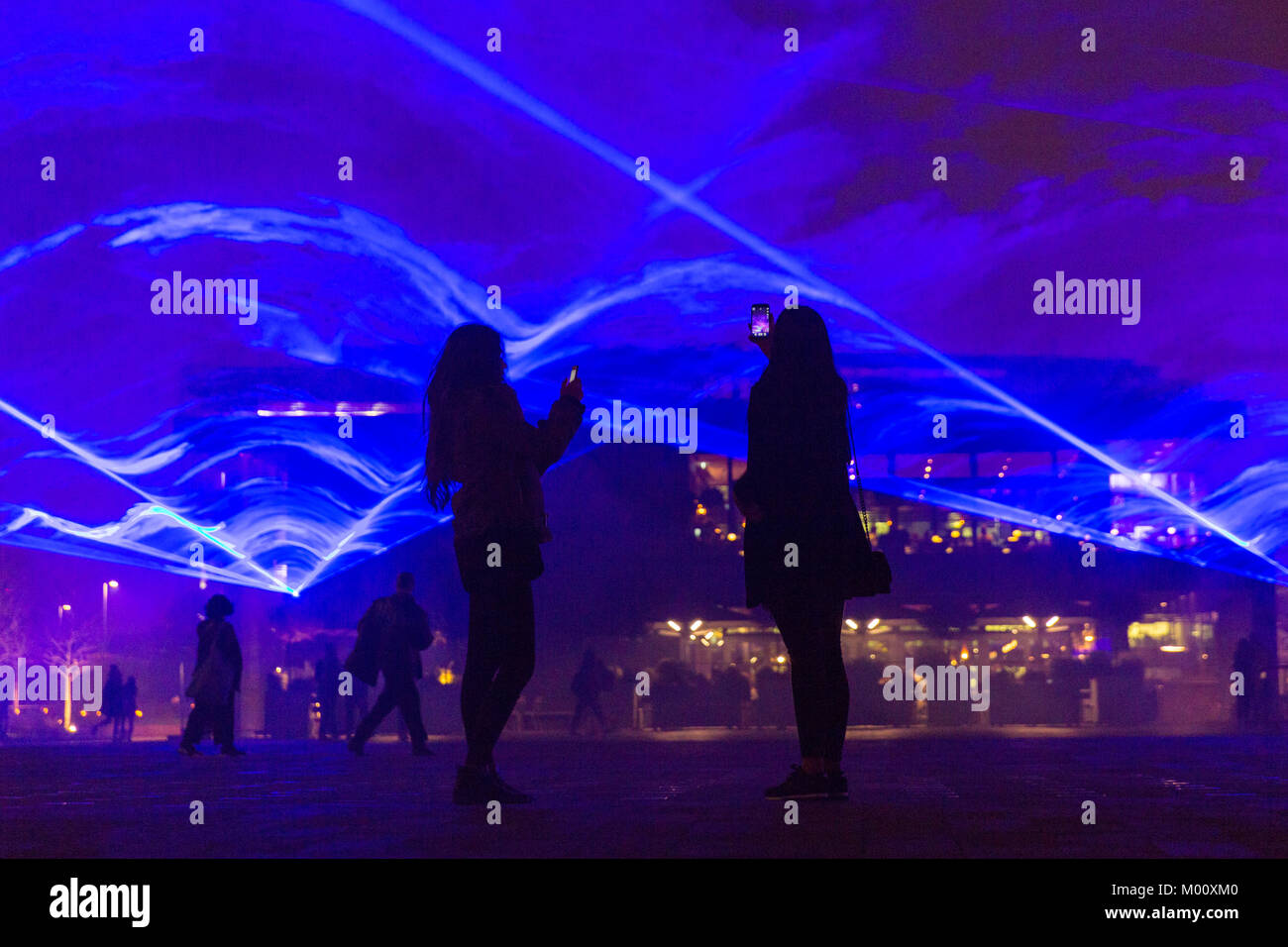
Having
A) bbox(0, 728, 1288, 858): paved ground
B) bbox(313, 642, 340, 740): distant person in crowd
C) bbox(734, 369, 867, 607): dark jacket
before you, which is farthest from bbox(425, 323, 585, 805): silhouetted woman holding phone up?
bbox(313, 642, 340, 740): distant person in crowd

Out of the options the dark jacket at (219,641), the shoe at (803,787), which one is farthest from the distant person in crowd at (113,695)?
the shoe at (803,787)

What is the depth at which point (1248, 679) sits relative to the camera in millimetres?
27766

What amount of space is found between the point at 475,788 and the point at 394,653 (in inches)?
328

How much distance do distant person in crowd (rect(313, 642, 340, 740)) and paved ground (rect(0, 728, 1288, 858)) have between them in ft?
52.0

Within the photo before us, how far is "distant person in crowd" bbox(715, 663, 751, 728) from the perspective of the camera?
101 feet

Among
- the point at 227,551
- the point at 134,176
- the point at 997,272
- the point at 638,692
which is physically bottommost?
the point at 638,692

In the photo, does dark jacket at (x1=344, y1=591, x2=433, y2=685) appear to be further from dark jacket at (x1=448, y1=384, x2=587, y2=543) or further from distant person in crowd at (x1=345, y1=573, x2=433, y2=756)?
dark jacket at (x1=448, y1=384, x2=587, y2=543)

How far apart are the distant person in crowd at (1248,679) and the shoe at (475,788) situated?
23.5 meters

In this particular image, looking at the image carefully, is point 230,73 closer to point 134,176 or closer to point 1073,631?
point 134,176

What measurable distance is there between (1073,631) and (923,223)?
21.8 m

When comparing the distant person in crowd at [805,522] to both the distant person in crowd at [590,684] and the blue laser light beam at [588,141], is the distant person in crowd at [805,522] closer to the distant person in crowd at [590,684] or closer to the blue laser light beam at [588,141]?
the blue laser light beam at [588,141]

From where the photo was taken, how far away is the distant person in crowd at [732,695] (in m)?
30.7
